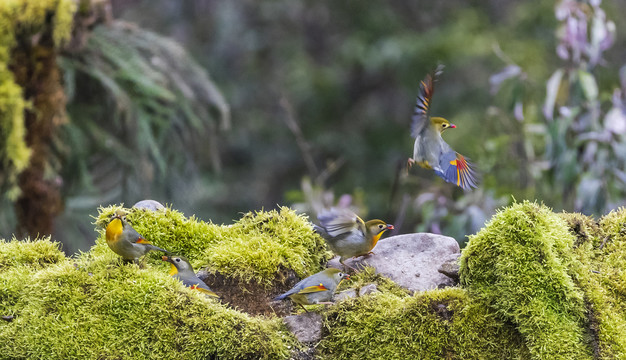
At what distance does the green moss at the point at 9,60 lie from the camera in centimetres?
346

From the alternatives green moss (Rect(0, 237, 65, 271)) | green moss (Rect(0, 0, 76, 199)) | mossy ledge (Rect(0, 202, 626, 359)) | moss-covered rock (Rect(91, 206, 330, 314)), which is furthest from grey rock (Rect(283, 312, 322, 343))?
green moss (Rect(0, 0, 76, 199))

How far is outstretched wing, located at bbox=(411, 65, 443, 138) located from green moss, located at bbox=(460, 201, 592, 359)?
1.31ft

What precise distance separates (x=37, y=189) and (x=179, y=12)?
8088 mm

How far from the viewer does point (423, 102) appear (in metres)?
2.14

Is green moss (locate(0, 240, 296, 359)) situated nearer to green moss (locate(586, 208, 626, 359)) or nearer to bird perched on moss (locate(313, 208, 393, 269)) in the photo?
bird perched on moss (locate(313, 208, 393, 269))

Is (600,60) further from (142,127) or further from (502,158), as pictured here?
(142,127)

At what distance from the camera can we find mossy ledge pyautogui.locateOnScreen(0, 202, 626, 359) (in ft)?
6.42

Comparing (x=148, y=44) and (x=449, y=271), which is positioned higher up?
(x=148, y=44)

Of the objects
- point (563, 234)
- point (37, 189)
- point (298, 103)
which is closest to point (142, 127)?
point (37, 189)

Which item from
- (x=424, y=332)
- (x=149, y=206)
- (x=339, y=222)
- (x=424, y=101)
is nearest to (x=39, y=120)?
(x=149, y=206)

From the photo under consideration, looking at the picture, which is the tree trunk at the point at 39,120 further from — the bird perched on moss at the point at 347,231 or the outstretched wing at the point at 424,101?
the outstretched wing at the point at 424,101

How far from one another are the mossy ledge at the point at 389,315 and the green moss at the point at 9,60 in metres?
1.63

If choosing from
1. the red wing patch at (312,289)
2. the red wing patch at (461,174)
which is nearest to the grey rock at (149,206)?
the red wing patch at (312,289)

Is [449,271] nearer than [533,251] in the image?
No
